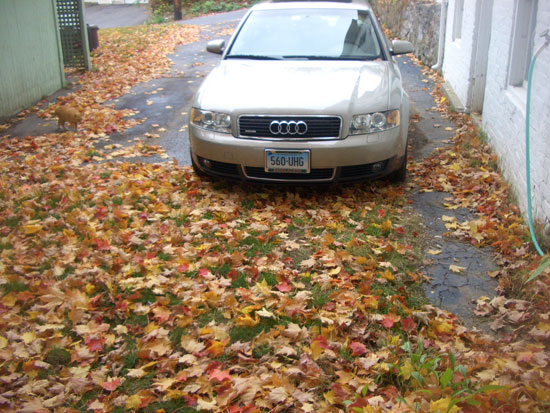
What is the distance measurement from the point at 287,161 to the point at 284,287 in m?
1.54

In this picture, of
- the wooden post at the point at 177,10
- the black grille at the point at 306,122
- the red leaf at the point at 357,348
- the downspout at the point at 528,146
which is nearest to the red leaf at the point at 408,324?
the red leaf at the point at 357,348

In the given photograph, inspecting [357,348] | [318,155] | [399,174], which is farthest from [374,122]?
[357,348]

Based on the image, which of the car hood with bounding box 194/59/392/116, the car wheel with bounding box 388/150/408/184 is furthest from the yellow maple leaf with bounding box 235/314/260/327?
the car wheel with bounding box 388/150/408/184

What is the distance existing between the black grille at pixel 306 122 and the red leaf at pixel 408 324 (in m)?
2.18

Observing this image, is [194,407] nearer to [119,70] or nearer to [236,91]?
[236,91]

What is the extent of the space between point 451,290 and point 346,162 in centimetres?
168

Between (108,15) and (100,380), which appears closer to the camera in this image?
(100,380)

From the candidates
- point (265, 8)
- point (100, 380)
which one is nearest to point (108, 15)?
point (265, 8)

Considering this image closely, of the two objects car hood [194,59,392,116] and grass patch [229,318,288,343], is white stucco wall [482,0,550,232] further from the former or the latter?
grass patch [229,318,288,343]

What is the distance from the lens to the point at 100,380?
124 inches

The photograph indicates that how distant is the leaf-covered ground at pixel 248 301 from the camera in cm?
300

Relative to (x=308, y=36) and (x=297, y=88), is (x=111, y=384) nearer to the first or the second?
(x=297, y=88)

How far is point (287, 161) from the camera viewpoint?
520cm

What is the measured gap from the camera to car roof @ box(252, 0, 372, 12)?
6867mm
